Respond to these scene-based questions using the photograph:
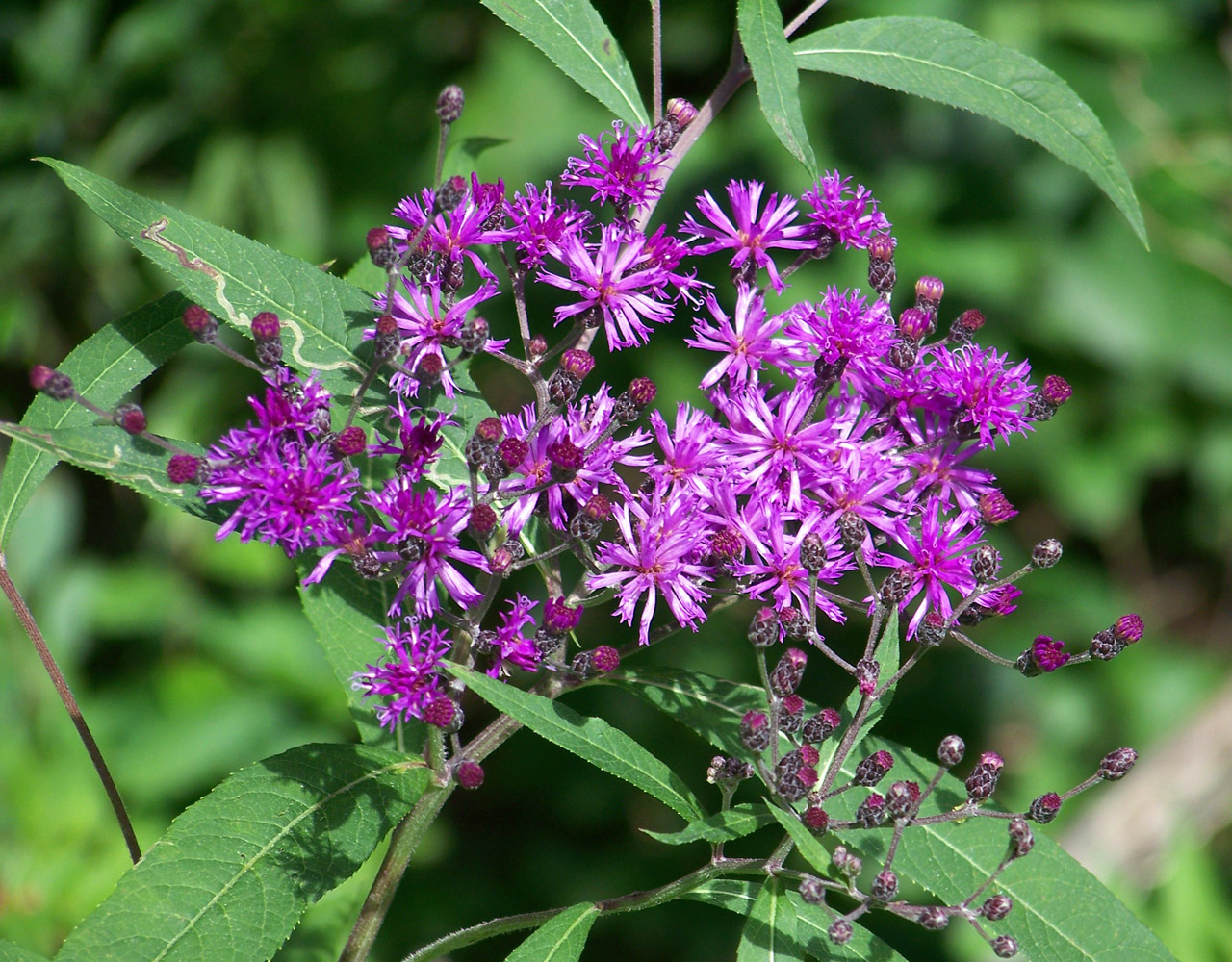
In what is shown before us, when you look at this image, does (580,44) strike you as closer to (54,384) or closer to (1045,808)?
(54,384)

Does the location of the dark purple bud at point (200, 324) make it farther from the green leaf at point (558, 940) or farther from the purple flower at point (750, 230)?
the green leaf at point (558, 940)

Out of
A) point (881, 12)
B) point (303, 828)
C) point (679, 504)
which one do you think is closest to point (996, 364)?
point (679, 504)

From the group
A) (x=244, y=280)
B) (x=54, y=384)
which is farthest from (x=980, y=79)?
(x=54, y=384)

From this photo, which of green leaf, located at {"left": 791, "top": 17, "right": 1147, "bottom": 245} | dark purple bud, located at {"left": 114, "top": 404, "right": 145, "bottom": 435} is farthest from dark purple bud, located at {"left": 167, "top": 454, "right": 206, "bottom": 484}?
green leaf, located at {"left": 791, "top": 17, "right": 1147, "bottom": 245}

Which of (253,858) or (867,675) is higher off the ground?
(867,675)

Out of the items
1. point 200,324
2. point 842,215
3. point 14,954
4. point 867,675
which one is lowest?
point 14,954

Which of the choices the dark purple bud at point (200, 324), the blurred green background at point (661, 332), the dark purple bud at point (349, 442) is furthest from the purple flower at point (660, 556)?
the blurred green background at point (661, 332)

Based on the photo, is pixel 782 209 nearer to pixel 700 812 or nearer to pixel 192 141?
pixel 700 812
